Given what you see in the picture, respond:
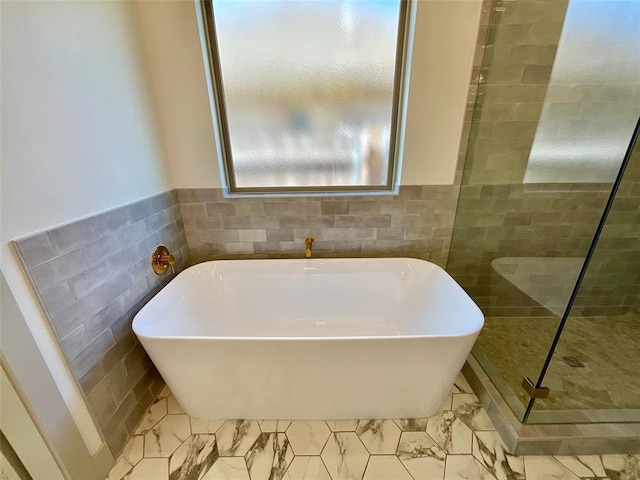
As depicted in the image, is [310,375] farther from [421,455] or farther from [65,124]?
[65,124]

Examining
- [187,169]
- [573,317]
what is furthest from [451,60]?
[187,169]

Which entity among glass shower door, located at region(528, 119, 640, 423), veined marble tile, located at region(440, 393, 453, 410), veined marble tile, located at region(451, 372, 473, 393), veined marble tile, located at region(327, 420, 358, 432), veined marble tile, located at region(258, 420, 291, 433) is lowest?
veined marble tile, located at region(451, 372, 473, 393)

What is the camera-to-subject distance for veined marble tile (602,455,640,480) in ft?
3.55

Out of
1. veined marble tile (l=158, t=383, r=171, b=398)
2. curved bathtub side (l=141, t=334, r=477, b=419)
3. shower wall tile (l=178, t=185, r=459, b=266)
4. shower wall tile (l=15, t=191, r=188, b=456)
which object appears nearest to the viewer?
shower wall tile (l=15, t=191, r=188, b=456)

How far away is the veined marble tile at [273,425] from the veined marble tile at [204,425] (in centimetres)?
21

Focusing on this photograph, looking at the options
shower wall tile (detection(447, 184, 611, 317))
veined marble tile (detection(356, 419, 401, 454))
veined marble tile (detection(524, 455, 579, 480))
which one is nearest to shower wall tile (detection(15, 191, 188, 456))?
veined marble tile (detection(356, 419, 401, 454))

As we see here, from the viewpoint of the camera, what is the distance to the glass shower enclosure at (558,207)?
4.32 ft

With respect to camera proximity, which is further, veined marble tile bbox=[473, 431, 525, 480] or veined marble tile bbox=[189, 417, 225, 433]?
veined marble tile bbox=[189, 417, 225, 433]

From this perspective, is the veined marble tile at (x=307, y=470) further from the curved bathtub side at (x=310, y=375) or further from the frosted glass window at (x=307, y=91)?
the frosted glass window at (x=307, y=91)

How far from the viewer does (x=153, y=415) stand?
1369 mm

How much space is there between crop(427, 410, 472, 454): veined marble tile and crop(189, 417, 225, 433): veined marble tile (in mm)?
1043

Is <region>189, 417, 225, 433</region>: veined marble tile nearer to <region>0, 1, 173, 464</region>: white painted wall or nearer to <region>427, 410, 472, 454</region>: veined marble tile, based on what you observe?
<region>0, 1, 173, 464</region>: white painted wall

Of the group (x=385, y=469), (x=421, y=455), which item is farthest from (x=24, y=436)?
(x=421, y=455)

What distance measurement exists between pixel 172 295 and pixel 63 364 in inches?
21.3
